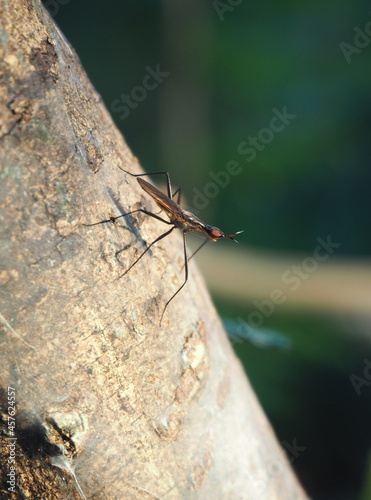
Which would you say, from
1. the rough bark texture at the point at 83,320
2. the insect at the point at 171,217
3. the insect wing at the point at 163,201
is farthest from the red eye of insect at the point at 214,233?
the rough bark texture at the point at 83,320

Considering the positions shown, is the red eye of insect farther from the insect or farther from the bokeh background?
the bokeh background

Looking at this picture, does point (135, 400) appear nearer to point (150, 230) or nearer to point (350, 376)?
point (150, 230)

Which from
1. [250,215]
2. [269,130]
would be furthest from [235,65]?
[250,215]

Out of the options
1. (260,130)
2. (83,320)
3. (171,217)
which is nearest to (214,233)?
(171,217)

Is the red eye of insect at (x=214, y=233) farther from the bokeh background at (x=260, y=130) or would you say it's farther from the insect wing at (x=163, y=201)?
the bokeh background at (x=260, y=130)

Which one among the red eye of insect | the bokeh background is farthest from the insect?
the bokeh background
